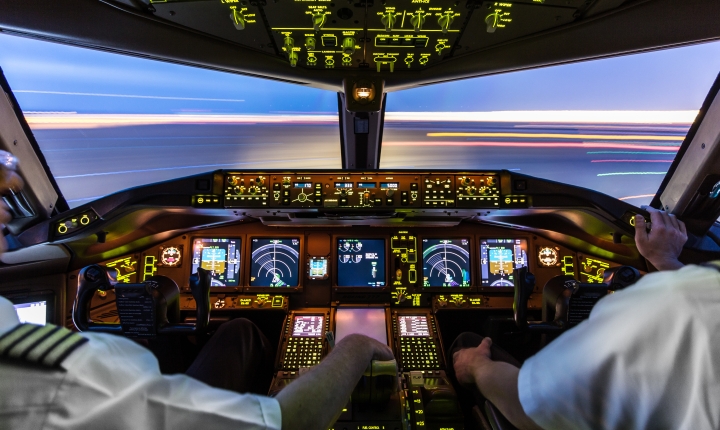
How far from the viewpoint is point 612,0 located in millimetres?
1864

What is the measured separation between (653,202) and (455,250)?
5.05 ft

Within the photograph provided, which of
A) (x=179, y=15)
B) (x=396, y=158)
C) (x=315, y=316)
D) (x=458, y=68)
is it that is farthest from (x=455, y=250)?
(x=179, y=15)

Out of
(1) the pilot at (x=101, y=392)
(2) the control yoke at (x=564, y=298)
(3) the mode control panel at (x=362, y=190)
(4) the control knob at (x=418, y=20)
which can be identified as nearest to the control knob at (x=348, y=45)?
(4) the control knob at (x=418, y=20)

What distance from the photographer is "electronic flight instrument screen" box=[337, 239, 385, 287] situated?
11.0 ft

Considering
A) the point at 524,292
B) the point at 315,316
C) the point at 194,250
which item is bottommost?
the point at 315,316

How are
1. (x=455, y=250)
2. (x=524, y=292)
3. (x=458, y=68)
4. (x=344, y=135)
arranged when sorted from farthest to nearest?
1. (x=455, y=250)
2. (x=344, y=135)
3. (x=458, y=68)
4. (x=524, y=292)

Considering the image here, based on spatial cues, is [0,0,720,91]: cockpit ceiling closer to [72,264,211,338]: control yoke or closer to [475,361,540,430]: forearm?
[72,264,211,338]: control yoke

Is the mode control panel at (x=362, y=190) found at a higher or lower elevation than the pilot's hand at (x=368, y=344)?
higher

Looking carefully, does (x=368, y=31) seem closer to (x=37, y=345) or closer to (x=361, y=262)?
(x=361, y=262)

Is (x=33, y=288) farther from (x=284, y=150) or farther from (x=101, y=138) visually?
(x=284, y=150)

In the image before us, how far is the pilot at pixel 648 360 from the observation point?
60cm

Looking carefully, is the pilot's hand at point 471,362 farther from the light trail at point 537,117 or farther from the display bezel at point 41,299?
the display bezel at point 41,299

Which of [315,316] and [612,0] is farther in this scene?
[315,316]

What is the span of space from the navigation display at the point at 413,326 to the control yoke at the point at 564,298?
41.8 inches
